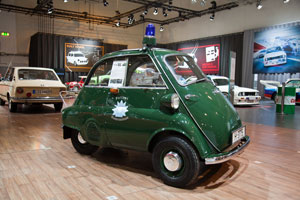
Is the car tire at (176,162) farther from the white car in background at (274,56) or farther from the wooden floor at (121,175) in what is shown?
the white car in background at (274,56)

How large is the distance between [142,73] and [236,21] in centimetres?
1474

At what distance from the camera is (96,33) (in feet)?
66.3

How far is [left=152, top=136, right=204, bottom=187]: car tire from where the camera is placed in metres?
2.53

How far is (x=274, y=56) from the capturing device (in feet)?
45.2

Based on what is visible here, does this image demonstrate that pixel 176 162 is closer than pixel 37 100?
Yes

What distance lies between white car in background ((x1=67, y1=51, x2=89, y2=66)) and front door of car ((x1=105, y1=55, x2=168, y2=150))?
15.7 m

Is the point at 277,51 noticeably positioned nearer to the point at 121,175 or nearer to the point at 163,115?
the point at 163,115

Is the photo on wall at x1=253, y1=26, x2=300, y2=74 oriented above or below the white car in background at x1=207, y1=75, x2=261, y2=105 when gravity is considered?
above

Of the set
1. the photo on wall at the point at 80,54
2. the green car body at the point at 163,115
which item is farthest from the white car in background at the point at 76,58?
the green car body at the point at 163,115

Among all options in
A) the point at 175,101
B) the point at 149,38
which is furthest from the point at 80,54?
the point at 175,101

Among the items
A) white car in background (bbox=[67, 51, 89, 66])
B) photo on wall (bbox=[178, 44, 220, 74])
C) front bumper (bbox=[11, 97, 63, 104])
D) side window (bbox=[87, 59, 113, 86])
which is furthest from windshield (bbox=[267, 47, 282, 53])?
side window (bbox=[87, 59, 113, 86])

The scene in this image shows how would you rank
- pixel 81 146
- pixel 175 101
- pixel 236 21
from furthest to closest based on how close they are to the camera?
pixel 236 21
pixel 81 146
pixel 175 101

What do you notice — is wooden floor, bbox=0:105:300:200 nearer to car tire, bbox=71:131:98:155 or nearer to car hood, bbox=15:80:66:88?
car tire, bbox=71:131:98:155

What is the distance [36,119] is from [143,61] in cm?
495
